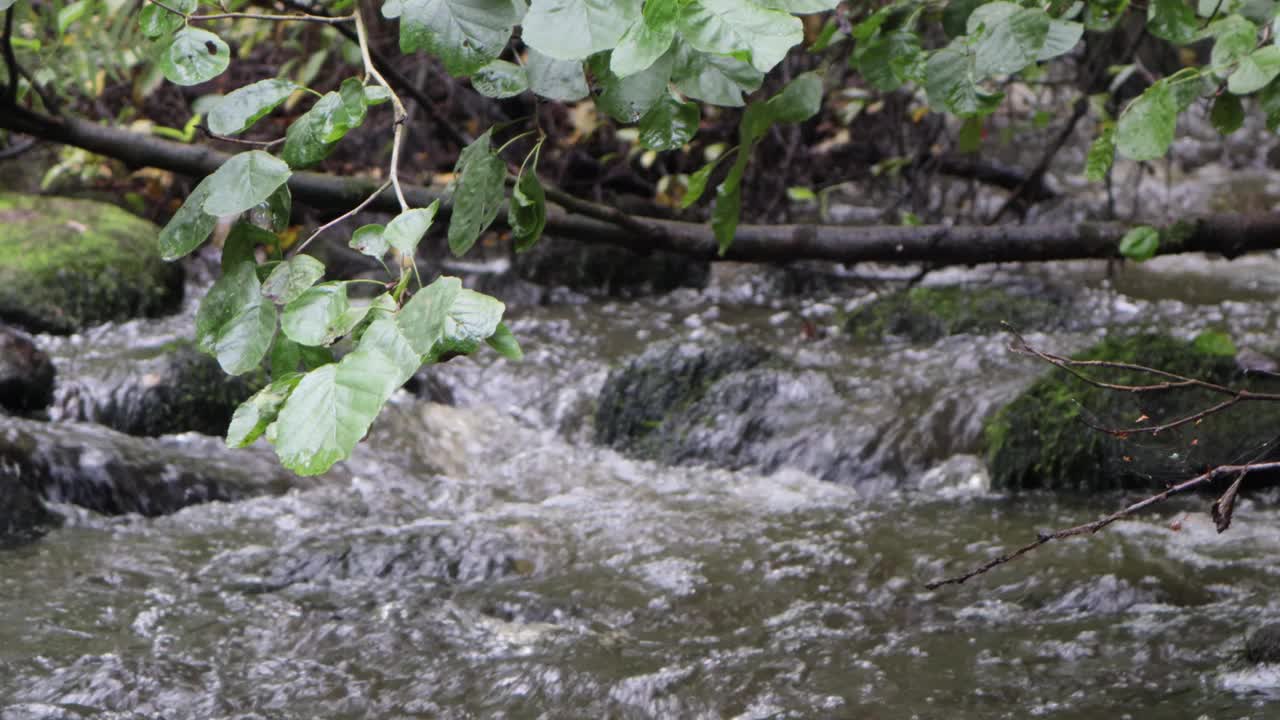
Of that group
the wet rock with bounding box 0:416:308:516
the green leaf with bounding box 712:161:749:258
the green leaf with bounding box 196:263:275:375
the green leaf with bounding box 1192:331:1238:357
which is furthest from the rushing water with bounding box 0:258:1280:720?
the green leaf with bounding box 196:263:275:375

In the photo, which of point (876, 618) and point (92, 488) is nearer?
point (876, 618)

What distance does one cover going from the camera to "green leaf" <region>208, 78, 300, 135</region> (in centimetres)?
130

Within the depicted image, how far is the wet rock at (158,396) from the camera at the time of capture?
5.48 m

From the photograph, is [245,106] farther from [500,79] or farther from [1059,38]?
[1059,38]

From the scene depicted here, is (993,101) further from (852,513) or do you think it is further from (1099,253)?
(852,513)

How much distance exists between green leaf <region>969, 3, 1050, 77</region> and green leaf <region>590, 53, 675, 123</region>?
61 centimetres

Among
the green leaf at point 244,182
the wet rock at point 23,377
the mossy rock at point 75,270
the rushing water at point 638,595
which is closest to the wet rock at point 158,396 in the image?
the wet rock at point 23,377

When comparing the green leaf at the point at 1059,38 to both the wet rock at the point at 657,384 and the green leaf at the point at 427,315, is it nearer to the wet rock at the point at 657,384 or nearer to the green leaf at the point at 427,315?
the green leaf at the point at 427,315

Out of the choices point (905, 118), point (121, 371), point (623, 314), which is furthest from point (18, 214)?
point (905, 118)

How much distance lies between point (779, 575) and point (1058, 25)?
2.32m

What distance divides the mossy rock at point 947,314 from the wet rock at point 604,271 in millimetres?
1722

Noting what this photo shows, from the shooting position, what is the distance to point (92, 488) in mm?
4543

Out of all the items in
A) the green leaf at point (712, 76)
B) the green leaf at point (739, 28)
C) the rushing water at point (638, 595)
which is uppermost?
the green leaf at point (739, 28)

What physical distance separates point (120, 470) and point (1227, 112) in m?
4.05
